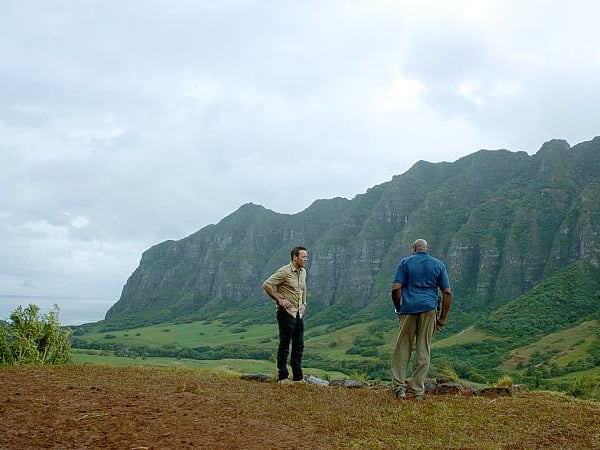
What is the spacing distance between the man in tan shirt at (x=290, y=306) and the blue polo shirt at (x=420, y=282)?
81.5 inches

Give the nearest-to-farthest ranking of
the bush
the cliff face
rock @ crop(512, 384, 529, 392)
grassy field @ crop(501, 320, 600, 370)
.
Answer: rock @ crop(512, 384, 529, 392)
the bush
grassy field @ crop(501, 320, 600, 370)
the cliff face

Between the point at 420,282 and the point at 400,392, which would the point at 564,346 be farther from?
the point at 400,392

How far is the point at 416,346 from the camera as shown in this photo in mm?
10234

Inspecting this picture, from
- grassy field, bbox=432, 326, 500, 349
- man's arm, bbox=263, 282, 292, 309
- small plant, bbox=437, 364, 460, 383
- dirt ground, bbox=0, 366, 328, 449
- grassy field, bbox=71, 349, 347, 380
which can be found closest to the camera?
dirt ground, bbox=0, 366, 328, 449

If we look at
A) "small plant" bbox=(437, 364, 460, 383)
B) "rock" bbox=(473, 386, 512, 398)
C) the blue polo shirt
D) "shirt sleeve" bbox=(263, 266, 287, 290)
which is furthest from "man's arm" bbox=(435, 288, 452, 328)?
"shirt sleeve" bbox=(263, 266, 287, 290)

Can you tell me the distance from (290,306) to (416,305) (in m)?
2.54

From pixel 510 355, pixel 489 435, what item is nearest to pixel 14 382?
pixel 489 435

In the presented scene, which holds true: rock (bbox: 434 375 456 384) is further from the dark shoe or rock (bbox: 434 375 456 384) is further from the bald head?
the bald head

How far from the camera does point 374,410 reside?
342 inches

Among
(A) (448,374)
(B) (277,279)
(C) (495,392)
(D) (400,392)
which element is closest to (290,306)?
(B) (277,279)

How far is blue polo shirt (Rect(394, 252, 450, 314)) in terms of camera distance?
10.1m

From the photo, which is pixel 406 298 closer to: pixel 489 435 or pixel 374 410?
pixel 374 410

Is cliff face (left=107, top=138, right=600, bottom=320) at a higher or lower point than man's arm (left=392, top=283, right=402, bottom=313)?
higher

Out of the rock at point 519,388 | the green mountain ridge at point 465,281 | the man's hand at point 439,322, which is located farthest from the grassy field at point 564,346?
the man's hand at point 439,322
